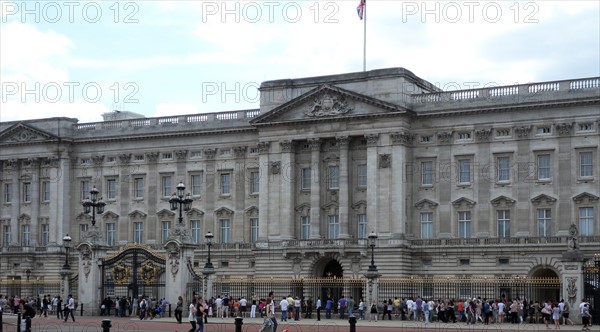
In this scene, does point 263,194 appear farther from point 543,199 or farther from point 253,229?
point 543,199

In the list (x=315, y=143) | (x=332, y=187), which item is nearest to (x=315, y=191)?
(x=332, y=187)

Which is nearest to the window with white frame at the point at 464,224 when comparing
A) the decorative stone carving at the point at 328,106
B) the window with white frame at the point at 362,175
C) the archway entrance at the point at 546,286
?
the archway entrance at the point at 546,286

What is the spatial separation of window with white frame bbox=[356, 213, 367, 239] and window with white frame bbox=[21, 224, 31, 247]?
3045 cm

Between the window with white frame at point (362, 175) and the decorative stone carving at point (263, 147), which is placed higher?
the decorative stone carving at point (263, 147)

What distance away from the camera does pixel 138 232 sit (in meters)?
93.6

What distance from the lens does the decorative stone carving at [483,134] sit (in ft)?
259

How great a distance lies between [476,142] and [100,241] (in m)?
27.6

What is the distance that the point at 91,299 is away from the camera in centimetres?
6619

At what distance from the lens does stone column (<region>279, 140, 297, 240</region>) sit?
8475cm

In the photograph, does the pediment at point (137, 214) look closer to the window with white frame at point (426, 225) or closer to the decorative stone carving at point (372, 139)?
the decorative stone carving at point (372, 139)

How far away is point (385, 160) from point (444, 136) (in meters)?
4.47

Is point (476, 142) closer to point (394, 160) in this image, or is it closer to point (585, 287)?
point (394, 160)

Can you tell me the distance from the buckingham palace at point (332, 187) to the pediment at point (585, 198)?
4.1 inches

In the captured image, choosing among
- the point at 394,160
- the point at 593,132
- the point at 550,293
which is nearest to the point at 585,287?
the point at 550,293
